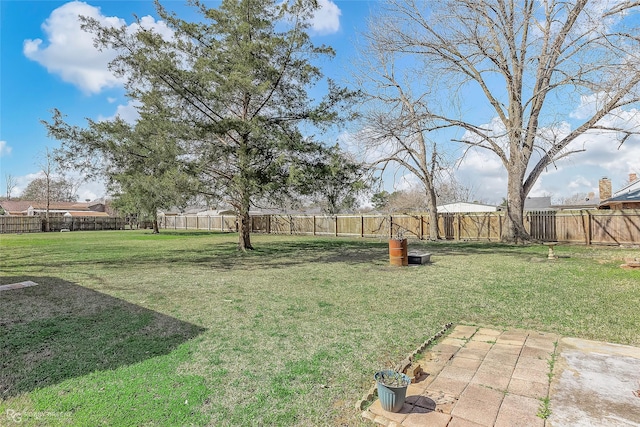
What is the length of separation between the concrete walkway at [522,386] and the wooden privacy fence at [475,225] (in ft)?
40.1

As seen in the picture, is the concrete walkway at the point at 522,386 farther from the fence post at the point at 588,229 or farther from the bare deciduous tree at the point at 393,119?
the fence post at the point at 588,229

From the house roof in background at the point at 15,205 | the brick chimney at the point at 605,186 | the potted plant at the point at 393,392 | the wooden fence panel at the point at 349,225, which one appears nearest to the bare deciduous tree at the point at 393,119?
the wooden fence panel at the point at 349,225

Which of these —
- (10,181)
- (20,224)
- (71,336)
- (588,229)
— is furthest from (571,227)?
(10,181)

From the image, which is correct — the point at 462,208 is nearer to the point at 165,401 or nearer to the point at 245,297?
the point at 245,297

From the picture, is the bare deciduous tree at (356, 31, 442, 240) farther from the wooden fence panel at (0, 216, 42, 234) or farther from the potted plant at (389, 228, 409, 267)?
the wooden fence panel at (0, 216, 42, 234)

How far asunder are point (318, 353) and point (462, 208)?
30.9 meters

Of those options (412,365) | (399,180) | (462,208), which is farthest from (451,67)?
(462,208)

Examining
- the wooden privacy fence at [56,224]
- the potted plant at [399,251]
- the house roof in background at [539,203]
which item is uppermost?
the house roof in background at [539,203]

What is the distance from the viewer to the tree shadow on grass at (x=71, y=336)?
2.96m

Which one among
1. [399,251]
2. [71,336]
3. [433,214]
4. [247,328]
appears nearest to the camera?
[71,336]

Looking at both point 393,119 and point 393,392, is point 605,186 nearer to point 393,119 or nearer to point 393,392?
point 393,119

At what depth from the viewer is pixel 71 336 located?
3.82m

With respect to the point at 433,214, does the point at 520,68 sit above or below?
above

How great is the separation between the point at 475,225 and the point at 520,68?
7313 mm
